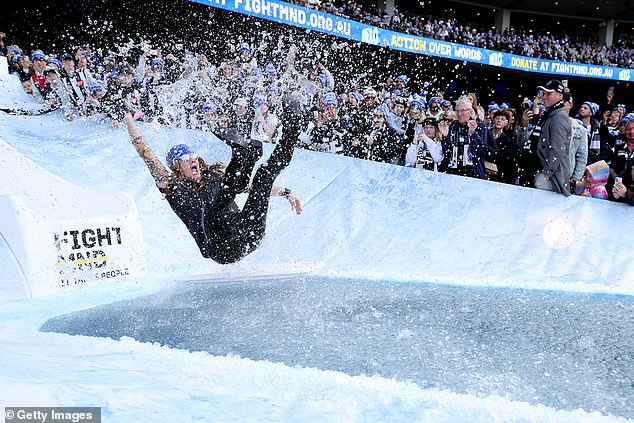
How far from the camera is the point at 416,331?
11.3 feet

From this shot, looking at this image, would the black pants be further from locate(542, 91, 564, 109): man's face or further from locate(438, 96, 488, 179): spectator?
locate(542, 91, 564, 109): man's face

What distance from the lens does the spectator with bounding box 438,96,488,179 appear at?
5806 millimetres

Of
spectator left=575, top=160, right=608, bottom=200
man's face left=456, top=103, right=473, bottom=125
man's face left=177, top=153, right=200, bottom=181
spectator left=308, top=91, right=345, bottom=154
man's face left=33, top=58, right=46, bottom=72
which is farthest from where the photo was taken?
man's face left=33, top=58, right=46, bottom=72

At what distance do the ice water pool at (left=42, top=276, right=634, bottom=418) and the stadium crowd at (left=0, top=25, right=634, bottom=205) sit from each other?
1528mm

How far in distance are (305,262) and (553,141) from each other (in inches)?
99.4

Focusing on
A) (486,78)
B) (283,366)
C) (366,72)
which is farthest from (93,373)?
(486,78)

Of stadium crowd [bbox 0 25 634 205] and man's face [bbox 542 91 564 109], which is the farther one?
stadium crowd [bbox 0 25 634 205]

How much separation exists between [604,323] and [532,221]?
157 cm

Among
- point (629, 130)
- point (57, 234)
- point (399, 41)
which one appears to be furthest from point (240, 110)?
point (399, 41)

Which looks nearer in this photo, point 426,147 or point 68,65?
point 426,147

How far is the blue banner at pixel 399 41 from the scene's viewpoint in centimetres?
1480

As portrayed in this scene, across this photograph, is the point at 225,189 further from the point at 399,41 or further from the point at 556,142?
the point at 399,41

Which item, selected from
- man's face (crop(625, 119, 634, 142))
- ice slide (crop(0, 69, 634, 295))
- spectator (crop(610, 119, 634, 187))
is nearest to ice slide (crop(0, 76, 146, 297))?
ice slide (crop(0, 69, 634, 295))

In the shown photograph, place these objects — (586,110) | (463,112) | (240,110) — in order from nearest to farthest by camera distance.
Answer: (463,112) → (586,110) → (240,110)
